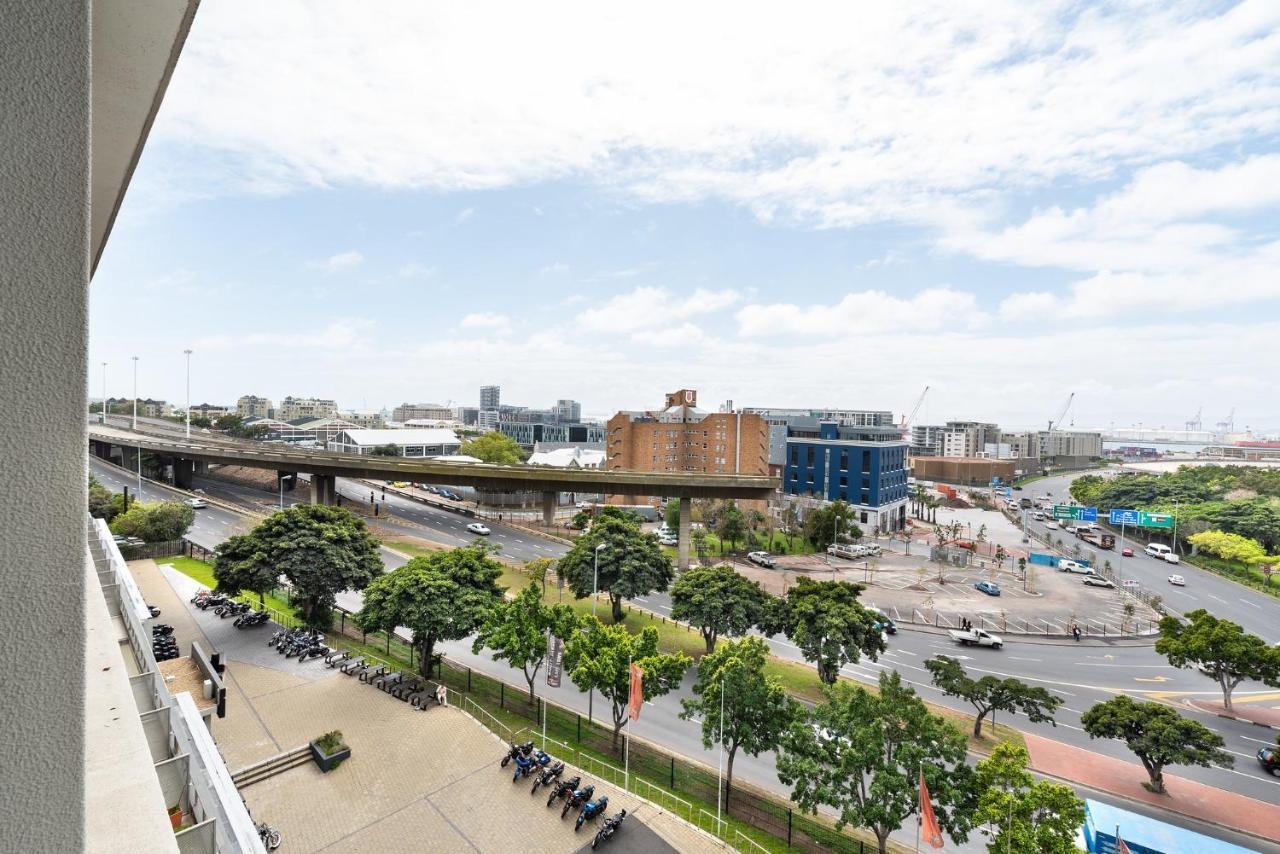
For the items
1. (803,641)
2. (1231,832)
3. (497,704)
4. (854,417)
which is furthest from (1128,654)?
(854,417)

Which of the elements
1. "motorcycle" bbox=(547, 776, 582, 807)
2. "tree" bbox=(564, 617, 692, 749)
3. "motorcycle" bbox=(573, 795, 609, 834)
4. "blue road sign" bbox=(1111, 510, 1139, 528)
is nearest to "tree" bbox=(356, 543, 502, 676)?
"tree" bbox=(564, 617, 692, 749)

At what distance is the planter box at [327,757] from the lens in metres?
15.9

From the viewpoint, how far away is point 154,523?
35.1 metres

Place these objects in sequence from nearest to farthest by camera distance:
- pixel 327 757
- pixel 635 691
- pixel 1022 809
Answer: pixel 1022 809
pixel 327 757
pixel 635 691

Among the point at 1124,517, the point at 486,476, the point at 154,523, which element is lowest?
the point at 1124,517

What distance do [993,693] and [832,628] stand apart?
18.8 ft

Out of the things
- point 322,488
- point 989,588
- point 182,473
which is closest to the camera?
point 989,588

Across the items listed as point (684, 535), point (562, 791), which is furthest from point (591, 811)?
point (684, 535)

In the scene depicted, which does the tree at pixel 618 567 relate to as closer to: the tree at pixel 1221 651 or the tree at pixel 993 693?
the tree at pixel 993 693

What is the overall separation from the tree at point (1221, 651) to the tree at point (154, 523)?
51.3 meters

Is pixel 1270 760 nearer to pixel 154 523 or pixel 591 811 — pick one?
pixel 591 811

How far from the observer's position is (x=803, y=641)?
2339 centimetres

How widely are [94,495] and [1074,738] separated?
5517 cm

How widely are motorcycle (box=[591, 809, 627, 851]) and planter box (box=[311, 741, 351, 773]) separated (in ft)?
24.7
